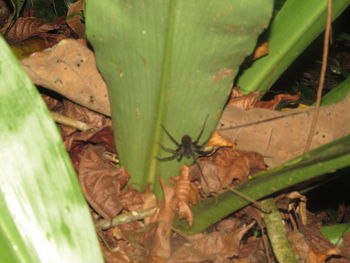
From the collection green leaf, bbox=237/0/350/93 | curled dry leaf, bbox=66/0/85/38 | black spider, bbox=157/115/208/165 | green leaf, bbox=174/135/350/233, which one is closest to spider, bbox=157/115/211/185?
black spider, bbox=157/115/208/165

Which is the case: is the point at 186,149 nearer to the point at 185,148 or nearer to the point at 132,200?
the point at 185,148

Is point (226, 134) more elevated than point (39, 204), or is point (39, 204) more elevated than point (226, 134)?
point (226, 134)

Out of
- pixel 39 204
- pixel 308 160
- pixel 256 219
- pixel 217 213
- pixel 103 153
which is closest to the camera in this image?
pixel 39 204

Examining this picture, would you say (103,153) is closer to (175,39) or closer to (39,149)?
(175,39)

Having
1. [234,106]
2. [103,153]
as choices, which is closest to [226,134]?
[234,106]

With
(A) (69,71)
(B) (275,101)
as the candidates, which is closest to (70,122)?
(A) (69,71)

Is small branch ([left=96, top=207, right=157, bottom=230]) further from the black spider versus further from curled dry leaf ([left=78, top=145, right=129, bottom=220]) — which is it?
the black spider

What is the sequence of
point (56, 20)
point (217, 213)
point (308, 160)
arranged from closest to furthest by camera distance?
point (308, 160) < point (217, 213) < point (56, 20)
